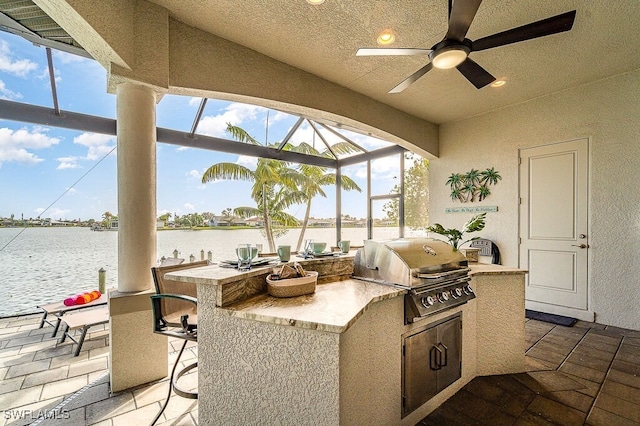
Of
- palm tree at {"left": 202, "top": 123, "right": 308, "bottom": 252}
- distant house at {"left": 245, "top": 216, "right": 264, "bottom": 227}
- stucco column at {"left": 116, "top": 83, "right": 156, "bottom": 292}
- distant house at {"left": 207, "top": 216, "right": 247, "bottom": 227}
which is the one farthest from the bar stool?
distant house at {"left": 245, "top": 216, "right": 264, "bottom": 227}

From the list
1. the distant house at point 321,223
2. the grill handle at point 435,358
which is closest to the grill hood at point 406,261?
the grill handle at point 435,358

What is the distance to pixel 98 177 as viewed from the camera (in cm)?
385

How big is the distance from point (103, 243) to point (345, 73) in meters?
4.60

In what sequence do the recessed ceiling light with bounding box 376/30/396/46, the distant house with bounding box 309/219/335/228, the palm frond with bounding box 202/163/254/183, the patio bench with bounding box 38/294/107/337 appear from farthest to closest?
the distant house with bounding box 309/219/335/228, the palm frond with bounding box 202/163/254/183, the patio bench with bounding box 38/294/107/337, the recessed ceiling light with bounding box 376/30/396/46

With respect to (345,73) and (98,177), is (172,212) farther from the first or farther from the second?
(345,73)

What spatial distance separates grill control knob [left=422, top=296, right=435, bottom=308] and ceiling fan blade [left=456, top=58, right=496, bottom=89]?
203 centimetres

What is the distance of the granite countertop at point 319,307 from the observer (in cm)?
115

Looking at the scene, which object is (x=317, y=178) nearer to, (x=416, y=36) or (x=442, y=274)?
(x=416, y=36)

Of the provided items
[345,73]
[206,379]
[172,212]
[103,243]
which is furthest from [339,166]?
[206,379]

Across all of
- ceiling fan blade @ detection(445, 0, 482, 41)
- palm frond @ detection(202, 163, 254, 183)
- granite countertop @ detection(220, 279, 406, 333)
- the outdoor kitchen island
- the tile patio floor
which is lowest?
the tile patio floor

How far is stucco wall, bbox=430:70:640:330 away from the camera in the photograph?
3309mm

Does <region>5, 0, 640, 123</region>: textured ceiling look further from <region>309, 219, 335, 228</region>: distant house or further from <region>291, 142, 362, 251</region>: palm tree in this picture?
<region>309, 219, 335, 228</region>: distant house

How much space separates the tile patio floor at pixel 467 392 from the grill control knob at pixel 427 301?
0.79 m

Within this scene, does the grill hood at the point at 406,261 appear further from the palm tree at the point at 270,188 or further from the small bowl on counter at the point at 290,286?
the palm tree at the point at 270,188
